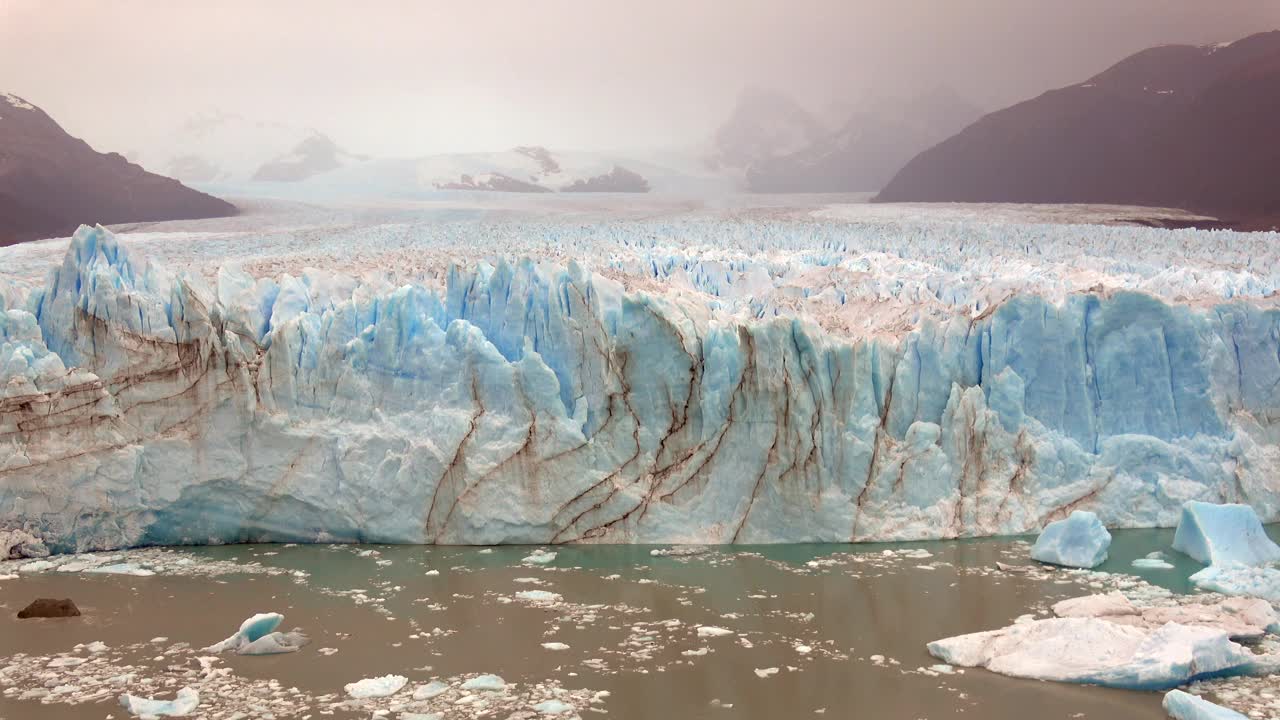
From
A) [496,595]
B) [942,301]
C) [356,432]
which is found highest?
[942,301]

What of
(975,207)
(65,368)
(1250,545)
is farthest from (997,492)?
(975,207)

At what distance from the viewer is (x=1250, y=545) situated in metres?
6.41

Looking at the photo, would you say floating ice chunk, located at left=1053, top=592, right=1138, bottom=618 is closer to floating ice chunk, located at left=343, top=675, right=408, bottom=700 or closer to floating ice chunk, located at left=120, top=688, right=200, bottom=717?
floating ice chunk, located at left=343, top=675, right=408, bottom=700

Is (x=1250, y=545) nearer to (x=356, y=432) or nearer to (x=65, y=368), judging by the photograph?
(x=356, y=432)

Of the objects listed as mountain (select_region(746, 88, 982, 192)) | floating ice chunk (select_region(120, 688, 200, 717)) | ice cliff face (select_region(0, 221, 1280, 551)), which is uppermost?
mountain (select_region(746, 88, 982, 192))

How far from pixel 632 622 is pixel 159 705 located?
209cm

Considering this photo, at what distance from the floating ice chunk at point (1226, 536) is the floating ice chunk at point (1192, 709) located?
→ 2.00m

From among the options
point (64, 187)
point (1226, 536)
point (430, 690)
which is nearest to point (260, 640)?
point (430, 690)

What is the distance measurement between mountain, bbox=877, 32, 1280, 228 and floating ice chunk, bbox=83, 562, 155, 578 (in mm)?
10222

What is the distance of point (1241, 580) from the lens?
19.8 feet

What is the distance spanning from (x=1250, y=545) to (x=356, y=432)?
5.13 m

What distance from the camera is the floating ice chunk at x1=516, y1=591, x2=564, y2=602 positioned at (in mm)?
5965

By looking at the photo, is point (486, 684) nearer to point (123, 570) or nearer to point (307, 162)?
point (123, 570)

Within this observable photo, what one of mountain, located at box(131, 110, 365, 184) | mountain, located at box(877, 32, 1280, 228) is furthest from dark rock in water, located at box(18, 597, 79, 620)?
mountain, located at box(877, 32, 1280, 228)
